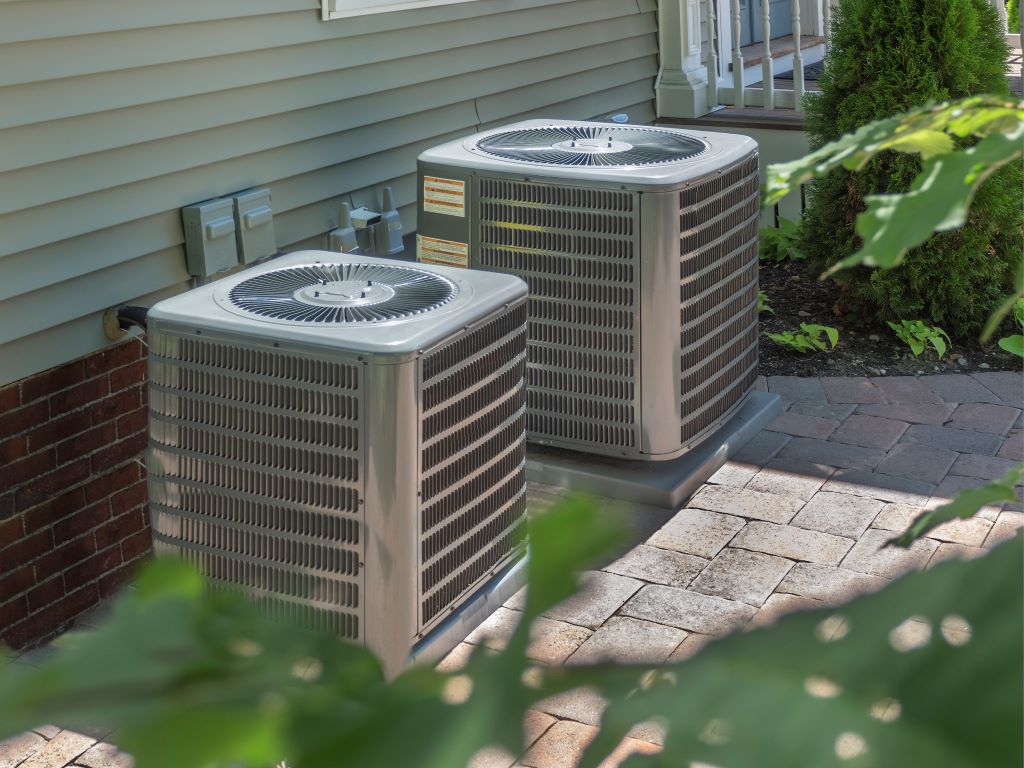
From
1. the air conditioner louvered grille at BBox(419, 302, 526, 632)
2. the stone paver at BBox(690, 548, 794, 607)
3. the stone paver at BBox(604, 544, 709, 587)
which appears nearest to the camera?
the air conditioner louvered grille at BBox(419, 302, 526, 632)

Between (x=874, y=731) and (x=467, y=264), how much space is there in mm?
3882

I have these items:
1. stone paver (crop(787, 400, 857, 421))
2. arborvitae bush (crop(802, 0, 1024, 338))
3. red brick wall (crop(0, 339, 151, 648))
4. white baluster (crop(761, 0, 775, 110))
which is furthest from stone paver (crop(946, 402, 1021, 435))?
red brick wall (crop(0, 339, 151, 648))

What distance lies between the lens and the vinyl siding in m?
3.19

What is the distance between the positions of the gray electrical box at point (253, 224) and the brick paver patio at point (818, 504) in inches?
46.0

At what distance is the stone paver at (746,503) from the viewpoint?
157 inches

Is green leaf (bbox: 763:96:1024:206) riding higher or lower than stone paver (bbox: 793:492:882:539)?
higher

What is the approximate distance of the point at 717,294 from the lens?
416 centimetres

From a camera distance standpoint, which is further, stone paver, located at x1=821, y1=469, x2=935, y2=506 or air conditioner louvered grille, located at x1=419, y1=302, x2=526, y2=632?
stone paver, located at x1=821, y1=469, x2=935, y2=506

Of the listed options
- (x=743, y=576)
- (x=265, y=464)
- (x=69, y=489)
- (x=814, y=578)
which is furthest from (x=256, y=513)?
(x=814, y=578)

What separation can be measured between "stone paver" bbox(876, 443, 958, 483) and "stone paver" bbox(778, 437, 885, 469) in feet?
0.16

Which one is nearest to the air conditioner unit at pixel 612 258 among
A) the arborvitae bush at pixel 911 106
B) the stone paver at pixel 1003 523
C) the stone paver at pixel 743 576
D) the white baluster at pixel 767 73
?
the stone paver at pixel 743 576

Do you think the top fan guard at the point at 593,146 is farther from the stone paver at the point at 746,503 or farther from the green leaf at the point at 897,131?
the green leaf at the point at 897,131

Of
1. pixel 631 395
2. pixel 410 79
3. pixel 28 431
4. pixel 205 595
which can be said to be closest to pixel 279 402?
pixel 28 431

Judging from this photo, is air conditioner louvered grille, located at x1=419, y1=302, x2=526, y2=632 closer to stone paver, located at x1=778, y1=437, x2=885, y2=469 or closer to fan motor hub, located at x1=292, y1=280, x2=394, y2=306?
fan motor hub, located at x1=292, y1=280, x2=394, y2=306
